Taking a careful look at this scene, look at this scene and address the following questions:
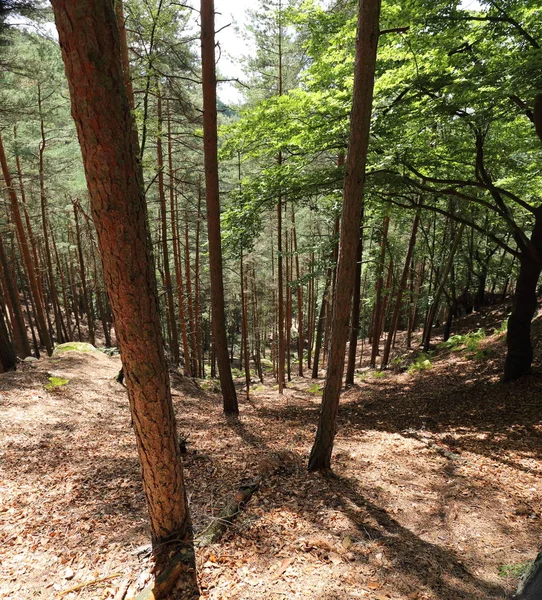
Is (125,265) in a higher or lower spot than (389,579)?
higher

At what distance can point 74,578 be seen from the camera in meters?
3.14

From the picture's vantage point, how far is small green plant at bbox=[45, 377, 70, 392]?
8.82m

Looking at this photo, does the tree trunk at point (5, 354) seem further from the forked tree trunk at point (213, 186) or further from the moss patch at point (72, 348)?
the forked tree trunk at point (213, 186)

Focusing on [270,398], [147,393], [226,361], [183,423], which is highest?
[147,393]

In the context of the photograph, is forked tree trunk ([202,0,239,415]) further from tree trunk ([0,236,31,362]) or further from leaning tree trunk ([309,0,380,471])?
tree trunk ([0,236,31,362])

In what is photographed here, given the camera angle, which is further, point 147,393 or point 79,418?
point 79,418

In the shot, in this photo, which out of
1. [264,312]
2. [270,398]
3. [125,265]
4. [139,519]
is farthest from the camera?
[264,312]

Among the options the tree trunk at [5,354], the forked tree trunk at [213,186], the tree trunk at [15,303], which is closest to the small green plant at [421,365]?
the forked tree trunk at [213,186]

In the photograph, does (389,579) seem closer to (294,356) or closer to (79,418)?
(79,418)

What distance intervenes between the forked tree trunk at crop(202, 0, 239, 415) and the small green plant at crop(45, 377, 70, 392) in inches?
179

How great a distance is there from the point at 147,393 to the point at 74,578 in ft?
6.88

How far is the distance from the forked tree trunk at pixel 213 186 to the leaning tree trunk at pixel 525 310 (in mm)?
6661

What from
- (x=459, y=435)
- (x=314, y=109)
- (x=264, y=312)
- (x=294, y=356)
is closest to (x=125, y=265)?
(x=314, y=109)

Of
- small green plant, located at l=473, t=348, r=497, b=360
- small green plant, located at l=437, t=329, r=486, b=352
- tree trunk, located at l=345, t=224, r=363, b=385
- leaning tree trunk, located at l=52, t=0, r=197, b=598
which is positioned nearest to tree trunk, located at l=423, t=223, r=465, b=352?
small green plant, located at l=437, t=329, r=486, b=352
